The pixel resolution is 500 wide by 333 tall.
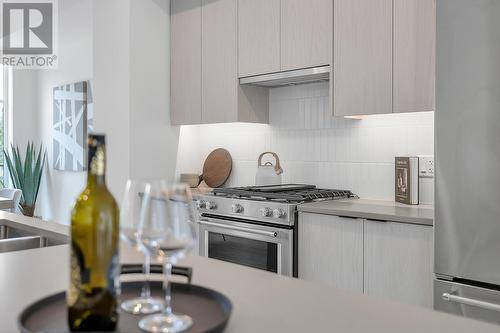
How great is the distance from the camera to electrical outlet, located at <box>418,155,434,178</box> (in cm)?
307

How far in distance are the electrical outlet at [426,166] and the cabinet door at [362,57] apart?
A: 411 mm

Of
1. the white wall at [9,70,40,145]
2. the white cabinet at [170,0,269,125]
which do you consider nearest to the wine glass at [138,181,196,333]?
the white cabinet at [170,0,269,125]

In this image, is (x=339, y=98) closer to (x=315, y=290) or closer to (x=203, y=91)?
(x=203, y=91)

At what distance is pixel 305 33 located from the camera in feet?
10.9

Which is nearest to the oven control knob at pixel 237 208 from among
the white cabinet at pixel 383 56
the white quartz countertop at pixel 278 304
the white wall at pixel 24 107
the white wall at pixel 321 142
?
the white wall at pixel 321 142

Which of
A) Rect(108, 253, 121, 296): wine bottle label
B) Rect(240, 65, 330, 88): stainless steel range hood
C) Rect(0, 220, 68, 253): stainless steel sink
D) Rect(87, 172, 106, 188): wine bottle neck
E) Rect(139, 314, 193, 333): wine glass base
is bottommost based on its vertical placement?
Rect(0, 220, 68, 253): stainless steel sink

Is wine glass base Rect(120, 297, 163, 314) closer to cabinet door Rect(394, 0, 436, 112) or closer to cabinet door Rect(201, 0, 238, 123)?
cabinet door Rect(394, 0, 436, 112)

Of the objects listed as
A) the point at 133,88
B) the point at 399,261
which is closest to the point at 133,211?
the point at 399,261

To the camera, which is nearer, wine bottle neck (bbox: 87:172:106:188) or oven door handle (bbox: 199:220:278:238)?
wine bottle neck (bbox: 87:172:106:188)

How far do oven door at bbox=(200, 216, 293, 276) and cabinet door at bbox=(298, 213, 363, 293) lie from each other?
Result: 0.32ft

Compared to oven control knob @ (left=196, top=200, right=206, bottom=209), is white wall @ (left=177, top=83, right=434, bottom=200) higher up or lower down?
higher up

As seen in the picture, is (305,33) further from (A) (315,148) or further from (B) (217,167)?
(B) (217,167)

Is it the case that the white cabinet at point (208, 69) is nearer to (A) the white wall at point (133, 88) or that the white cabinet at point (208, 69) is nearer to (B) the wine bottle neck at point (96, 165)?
(A) the white wall at point (133, 88)

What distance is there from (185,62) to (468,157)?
2584 mm
